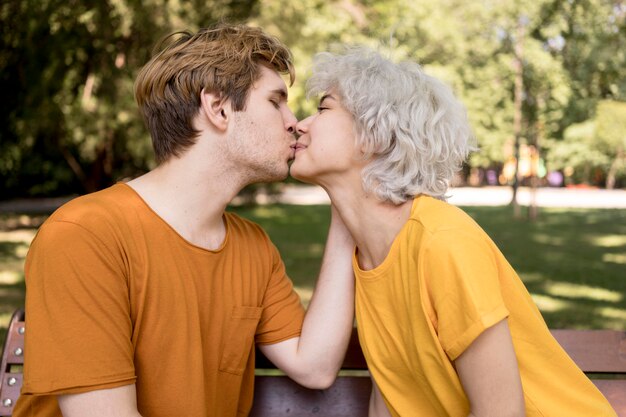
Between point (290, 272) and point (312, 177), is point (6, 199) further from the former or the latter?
point (312, 177)

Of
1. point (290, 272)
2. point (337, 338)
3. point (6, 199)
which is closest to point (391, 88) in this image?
point (337, 338)

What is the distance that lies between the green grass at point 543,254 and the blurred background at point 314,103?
38 millimetres

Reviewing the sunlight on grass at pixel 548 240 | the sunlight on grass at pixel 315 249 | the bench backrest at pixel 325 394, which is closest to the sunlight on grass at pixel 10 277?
the sunlight on grass at pixel 315 249

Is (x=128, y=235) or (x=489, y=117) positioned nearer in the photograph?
(x=128, y=235)

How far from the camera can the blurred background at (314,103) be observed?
9133 mm

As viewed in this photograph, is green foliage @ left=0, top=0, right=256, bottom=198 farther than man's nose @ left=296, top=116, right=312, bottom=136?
Yes

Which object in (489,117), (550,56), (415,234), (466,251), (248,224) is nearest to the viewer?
(466,251)

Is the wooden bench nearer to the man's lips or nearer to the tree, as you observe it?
the man's lips

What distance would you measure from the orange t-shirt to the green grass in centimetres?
479

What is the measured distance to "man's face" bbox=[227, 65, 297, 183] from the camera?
A: 2518 millimetres

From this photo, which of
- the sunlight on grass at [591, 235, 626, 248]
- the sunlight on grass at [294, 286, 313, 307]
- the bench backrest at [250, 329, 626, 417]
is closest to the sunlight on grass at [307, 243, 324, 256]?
the sunlight on grass at [294, 286, 313, 307]

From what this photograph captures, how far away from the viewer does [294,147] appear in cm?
259

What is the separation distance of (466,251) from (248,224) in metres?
0.96

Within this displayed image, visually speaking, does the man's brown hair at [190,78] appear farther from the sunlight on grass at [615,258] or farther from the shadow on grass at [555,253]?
the sunlight on grass at [615,258]
